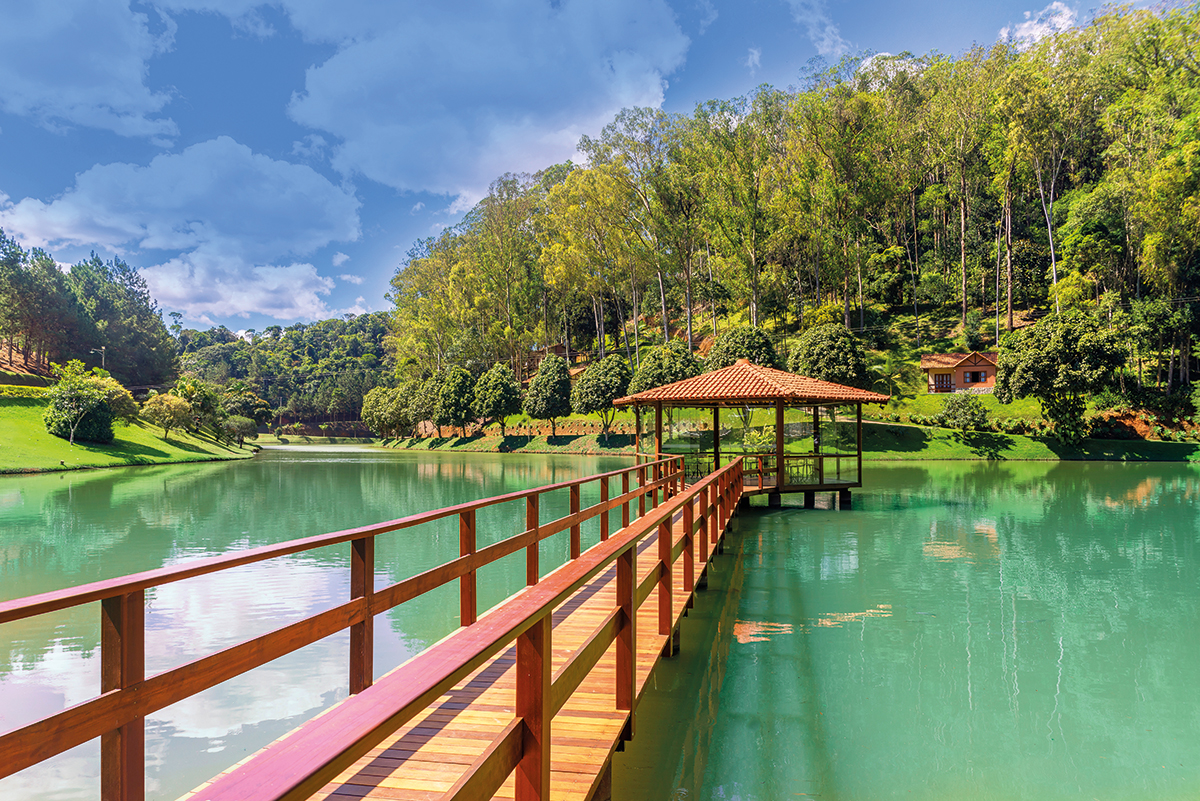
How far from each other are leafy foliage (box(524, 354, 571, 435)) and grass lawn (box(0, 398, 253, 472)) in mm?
20518

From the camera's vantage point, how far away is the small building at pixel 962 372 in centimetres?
3759

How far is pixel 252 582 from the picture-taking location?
9641 mm

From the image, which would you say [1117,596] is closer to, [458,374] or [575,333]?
[458,374]

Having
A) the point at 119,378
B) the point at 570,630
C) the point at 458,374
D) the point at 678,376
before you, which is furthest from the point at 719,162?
the point at 119,378

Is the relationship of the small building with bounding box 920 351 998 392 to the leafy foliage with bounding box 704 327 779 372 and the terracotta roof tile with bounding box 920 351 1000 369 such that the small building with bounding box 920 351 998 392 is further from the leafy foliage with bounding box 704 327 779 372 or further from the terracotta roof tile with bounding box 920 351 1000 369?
the leafy foliage with bounding box 704 327 779 372

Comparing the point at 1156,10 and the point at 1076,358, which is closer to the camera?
the point at 1076,358

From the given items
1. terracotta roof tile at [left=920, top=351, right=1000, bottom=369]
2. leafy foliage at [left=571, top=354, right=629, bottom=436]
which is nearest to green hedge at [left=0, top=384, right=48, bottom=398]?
leafy foliage at [left=571, top=354, right=629, bottom=436]

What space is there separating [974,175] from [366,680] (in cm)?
5648

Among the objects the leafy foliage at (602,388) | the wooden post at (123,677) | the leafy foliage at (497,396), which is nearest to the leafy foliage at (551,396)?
the leafy foliage at (497,396)

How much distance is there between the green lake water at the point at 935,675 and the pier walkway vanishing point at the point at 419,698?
103cm

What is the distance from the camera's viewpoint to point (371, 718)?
43.8 inches

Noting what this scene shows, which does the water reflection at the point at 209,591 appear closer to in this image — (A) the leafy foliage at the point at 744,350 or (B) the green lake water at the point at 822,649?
(B) the green lake water at the point at 822,649

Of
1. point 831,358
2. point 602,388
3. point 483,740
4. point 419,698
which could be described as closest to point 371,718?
point 419,698

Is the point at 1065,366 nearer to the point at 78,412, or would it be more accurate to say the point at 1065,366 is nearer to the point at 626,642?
the point at 626,642
